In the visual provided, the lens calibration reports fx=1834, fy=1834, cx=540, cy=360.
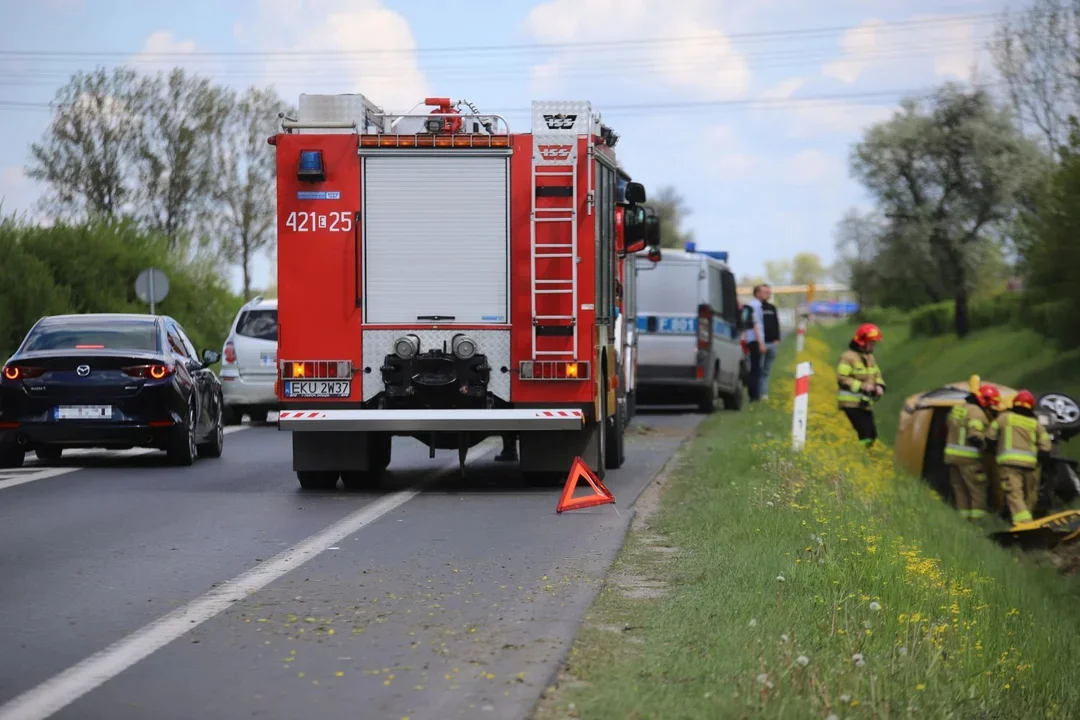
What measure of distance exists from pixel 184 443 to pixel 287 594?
30.1ft

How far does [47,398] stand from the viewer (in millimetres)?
17031

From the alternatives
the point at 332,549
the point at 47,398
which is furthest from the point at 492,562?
the point at 47,398

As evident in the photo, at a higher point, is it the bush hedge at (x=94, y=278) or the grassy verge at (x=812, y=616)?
the bush hedge at (x=94, y=278)

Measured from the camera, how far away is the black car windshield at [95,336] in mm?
17766

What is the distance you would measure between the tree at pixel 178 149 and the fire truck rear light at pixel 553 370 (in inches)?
1666

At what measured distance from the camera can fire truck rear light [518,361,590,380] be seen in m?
14.8

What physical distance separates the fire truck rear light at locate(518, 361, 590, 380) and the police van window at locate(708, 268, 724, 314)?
14199 mm

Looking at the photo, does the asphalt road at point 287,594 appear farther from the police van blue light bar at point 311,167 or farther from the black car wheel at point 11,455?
the police van blue light bar at point 311,167

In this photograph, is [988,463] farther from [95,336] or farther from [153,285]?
[153,285]

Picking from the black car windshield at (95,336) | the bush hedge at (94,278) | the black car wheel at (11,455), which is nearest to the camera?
the black car wheel at (11,455)

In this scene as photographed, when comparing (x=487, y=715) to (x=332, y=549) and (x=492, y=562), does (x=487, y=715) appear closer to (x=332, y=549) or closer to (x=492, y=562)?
(x=492, y=562)

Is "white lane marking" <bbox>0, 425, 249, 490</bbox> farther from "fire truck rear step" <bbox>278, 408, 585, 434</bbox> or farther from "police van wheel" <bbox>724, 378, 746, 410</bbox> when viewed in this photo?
"police van wheel" <bbox>724, 378, 746, 410</bbox>

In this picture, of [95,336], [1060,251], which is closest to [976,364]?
[1060,251]

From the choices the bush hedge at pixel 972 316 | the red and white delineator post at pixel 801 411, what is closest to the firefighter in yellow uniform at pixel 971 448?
the red and white delineator post at pixel 801 411
